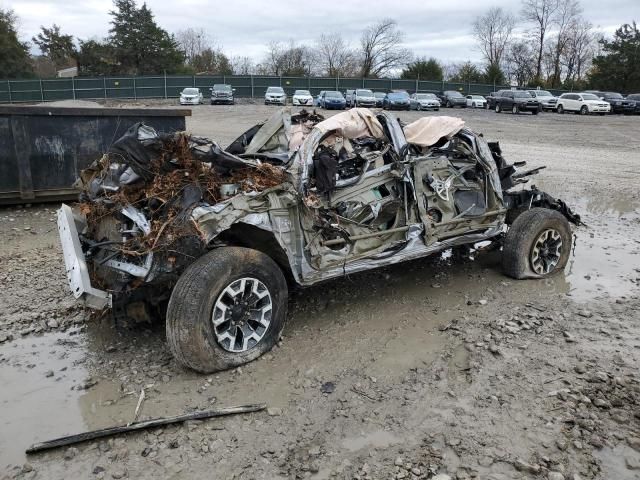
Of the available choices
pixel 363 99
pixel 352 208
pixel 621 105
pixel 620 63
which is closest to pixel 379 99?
pixel 363 99

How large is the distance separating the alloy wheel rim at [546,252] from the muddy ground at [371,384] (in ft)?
0.75

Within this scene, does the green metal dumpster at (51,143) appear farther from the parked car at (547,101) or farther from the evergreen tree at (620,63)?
the evergreen tree at (620,63)

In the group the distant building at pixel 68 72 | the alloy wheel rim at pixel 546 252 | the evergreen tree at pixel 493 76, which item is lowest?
the alloy wheel rim at pixel 546 252

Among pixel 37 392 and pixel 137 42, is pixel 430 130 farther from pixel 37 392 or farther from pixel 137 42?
pixel 137 42

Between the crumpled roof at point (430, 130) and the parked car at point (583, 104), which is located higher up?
the parked car at point (583, 104)

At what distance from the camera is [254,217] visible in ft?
13.3

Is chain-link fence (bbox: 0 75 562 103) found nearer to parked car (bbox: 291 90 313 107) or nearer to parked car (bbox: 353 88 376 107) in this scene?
parked car (bbox: 291 90 313 107)

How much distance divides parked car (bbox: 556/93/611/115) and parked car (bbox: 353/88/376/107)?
12396mm

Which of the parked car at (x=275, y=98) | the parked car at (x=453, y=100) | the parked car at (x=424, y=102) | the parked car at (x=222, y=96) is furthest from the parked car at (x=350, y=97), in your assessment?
the parked car at (x=222, y=96)

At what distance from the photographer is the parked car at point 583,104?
34250 mm

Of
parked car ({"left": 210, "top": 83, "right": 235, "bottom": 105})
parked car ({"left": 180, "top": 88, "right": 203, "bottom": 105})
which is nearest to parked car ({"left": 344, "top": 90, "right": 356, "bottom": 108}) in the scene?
parked car ({"left": 210, "top": 83, "right": 235, "bottom": 105})

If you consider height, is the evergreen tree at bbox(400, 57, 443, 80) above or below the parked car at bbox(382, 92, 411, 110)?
above

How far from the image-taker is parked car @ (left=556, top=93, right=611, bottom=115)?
112 feet

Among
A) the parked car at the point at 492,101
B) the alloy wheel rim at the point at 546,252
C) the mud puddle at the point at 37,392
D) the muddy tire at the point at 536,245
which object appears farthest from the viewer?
the parked car at the point at 492,101
